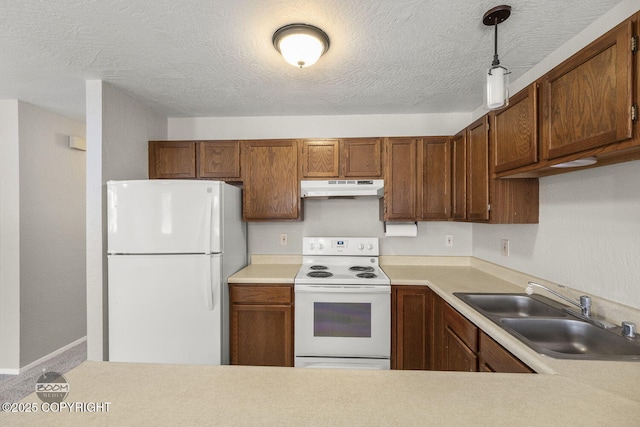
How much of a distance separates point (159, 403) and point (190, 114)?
2.76 meters

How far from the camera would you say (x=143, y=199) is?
202 centimetres

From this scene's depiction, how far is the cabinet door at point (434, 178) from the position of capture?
8.27 ft

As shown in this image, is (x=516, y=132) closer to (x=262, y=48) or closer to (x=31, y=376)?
(x=262, y=48)

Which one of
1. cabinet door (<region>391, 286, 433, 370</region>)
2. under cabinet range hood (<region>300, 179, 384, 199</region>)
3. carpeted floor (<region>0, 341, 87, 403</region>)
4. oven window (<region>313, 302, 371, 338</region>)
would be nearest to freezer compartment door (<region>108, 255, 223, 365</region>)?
carpeted floor (<region>0, 341, 87, 403</region>)

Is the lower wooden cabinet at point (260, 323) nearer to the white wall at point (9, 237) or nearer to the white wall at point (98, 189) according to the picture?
the white wall at point (98, 189)

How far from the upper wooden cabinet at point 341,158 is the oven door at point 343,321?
103cm

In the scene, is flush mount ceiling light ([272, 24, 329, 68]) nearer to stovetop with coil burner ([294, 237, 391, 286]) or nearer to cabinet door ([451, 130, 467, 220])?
cabinet door ([451, 130, 467, 220])

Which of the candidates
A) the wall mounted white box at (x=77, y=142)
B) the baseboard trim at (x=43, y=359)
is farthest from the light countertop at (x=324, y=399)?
the wall mounted white box at (x=77, y=142)

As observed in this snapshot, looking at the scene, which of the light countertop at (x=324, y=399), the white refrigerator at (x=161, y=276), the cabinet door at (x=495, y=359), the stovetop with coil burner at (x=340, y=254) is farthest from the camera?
the stovetop with coil burner at (x=340, y=254)

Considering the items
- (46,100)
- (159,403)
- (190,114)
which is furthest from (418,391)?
(46,100)

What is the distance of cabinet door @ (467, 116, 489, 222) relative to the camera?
1939 mm

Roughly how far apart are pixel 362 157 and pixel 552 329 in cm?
180

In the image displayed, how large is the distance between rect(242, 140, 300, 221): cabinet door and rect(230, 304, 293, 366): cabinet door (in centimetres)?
83

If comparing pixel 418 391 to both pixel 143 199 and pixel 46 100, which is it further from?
pixel 46 100
